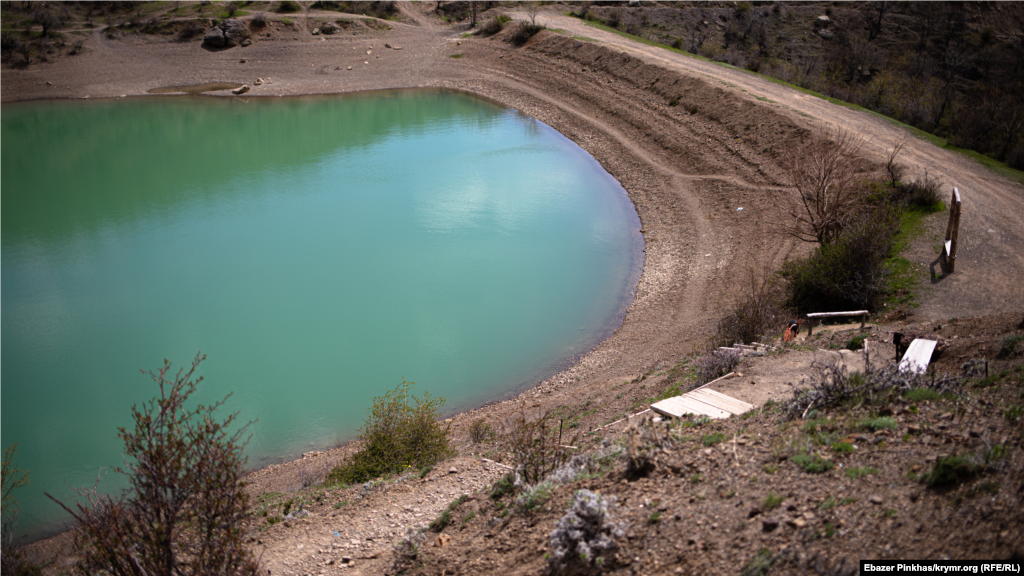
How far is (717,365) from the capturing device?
9.76 m

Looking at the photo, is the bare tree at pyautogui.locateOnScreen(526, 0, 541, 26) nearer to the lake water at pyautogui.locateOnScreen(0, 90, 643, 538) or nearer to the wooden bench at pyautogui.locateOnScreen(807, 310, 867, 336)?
the lake water at pyautogui.locateOnScreen(0, 90, 643, 538)

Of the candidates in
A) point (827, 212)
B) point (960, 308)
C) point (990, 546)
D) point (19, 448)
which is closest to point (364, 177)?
point (19, 448)

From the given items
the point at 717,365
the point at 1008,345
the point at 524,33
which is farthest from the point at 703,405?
the point at 524,33

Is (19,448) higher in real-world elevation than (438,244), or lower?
lower

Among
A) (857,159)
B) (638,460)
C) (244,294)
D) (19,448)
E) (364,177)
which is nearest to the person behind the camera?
(638,460)

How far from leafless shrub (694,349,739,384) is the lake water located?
16.7ft

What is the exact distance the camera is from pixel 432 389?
1381 cm

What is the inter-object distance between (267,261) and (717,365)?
1574 centimetres

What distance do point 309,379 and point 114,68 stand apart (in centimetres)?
3951

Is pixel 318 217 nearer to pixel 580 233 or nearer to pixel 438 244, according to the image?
pixel 438 244

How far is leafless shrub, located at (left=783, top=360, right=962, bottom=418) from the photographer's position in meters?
6.33

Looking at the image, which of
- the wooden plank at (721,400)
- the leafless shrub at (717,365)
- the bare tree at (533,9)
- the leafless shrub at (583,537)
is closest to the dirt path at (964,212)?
the leafless shrub at (717,365)

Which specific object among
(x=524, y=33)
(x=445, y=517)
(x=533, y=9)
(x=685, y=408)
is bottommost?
(x=445, y=517)

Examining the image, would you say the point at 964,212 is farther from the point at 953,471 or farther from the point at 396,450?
the point at 396,450
